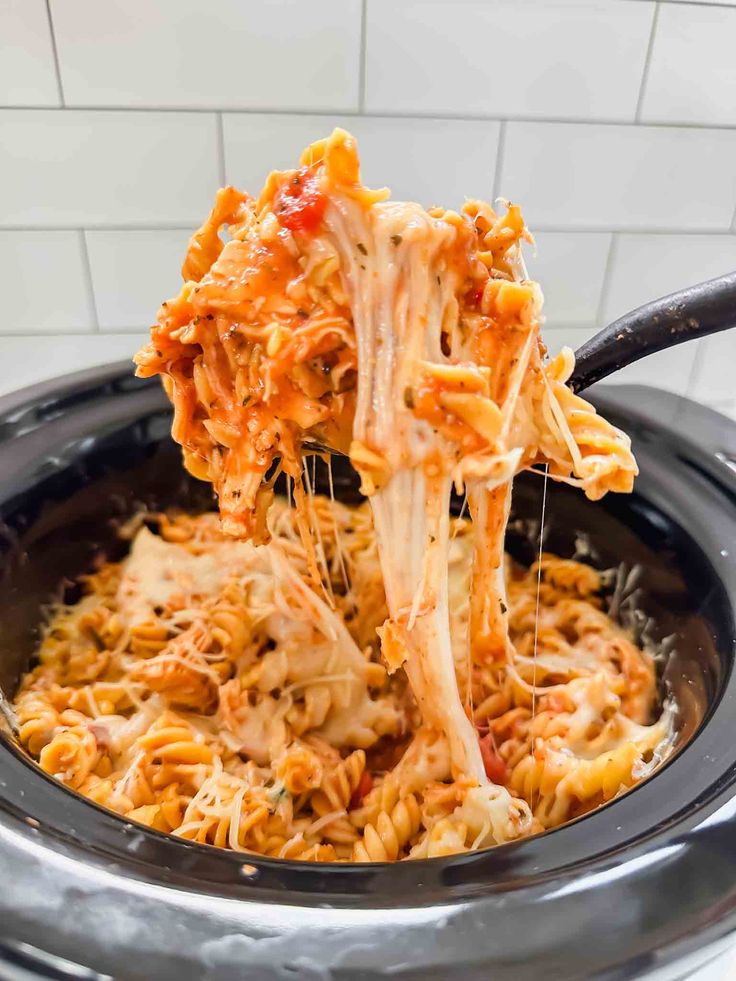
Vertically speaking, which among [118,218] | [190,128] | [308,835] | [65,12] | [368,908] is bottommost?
[308,835]

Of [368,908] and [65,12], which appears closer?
[368,908]

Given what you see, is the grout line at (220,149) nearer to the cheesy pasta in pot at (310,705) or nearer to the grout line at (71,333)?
the grout line at (71,333)

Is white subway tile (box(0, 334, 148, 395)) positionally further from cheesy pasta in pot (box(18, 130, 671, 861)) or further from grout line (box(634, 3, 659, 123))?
grout line (box(634, 3, 659, 123))

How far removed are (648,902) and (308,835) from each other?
286 millimetres

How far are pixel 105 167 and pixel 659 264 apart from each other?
720mm

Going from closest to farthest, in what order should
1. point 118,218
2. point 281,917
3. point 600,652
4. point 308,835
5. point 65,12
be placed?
point 281,917 < point 308,835 < point 600,652 < point 65,12 < point 118,218

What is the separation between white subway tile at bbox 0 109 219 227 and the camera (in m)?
0.91

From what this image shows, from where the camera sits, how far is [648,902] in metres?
0.36

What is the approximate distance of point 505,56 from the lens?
3.00 feet

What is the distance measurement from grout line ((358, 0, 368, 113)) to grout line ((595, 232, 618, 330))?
0.37m

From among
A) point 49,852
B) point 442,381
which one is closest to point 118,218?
point 442,381

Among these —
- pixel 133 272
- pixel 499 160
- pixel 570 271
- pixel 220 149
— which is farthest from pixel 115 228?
pixel 570 271

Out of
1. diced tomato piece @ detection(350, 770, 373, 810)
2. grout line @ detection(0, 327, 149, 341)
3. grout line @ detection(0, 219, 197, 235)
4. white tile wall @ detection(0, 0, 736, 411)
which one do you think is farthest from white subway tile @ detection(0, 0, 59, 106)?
diced tomato piece @ detection(350, 770, 373, 810)

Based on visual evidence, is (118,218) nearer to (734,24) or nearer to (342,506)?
(342,506)
